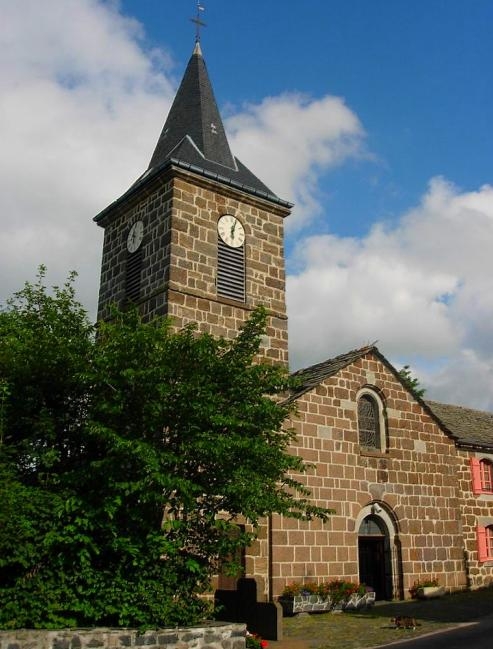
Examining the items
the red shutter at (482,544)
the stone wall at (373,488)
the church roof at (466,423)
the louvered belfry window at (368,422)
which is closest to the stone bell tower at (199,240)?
the stone wall at (373,488)

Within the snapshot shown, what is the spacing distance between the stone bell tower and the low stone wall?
27.9 ft

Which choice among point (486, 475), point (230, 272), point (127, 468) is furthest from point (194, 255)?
point (486, 475)

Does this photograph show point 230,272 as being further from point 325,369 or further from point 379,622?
point 379,622

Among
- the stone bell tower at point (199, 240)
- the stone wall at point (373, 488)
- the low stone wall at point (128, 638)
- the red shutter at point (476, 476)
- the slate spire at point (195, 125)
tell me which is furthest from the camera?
the red shutter at point (476, 476)

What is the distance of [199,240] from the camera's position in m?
18.9

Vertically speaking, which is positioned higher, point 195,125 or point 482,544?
point 195,125

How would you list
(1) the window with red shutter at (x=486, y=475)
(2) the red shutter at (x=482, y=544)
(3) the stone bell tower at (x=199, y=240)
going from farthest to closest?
(1) the window with red shutter at (x=486, y=475)
(2) the red shutter at (x=482, y=544)
(3) the stone bell tower at (x=199, y=240)

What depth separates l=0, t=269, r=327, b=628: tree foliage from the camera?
999cm

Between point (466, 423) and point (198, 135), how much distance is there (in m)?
14.0

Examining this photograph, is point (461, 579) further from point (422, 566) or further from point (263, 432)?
point (263, 432)

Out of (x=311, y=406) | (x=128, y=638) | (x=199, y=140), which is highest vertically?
(x=199, y=140)

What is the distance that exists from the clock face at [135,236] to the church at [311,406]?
0.21 ft

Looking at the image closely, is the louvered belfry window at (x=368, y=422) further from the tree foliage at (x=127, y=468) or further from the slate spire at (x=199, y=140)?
the tree foliage at (x=127, y=468)

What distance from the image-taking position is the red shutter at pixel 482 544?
67.8 ft
